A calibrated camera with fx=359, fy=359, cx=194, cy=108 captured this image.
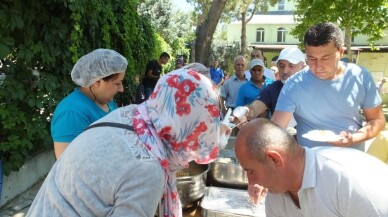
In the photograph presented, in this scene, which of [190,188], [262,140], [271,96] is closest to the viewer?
[262,140]

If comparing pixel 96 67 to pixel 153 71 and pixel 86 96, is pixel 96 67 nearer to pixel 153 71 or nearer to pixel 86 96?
pixel 86 96

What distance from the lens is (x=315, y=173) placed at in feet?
3.64

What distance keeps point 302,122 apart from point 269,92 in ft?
2.03

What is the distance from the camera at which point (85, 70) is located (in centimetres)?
187

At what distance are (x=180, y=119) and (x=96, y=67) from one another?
0.98 metres

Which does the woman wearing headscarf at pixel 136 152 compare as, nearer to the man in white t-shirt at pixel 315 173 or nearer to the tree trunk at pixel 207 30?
the man in white t-shirt at pixel 315 173

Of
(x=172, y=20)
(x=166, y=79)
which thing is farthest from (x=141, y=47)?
(x=172, y=20)

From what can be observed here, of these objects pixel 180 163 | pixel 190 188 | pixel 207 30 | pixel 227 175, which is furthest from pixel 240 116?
pixel 207 30

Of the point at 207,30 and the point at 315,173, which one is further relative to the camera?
the point at 207,30

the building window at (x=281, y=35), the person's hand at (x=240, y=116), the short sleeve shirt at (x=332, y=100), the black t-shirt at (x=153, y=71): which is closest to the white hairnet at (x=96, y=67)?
the person's hand at (x=240, y=116)

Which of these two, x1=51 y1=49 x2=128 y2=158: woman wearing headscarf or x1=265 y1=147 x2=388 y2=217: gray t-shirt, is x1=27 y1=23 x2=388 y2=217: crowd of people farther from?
x1=51 y1=49 x2=128 y2=158: woman wearing headscarf

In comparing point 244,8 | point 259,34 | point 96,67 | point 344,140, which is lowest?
point 259,34

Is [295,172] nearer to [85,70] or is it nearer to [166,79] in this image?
[166,79]

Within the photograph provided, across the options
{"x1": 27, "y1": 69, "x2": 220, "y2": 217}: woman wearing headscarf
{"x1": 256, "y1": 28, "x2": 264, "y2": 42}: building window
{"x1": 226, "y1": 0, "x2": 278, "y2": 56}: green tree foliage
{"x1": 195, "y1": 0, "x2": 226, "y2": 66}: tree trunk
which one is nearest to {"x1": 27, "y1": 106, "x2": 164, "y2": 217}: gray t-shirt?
{"x1": 27, "y1": 69, "x2": 220, "y2": 217}: woman wearing headscarf
